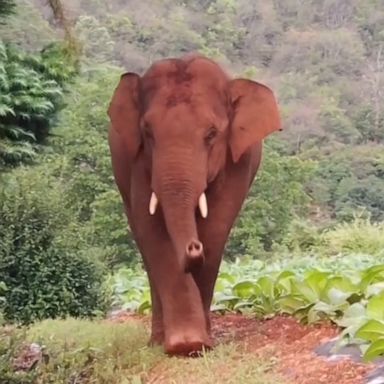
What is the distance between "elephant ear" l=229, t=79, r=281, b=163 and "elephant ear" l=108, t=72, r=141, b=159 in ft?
1.41

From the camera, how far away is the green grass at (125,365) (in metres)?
3.24

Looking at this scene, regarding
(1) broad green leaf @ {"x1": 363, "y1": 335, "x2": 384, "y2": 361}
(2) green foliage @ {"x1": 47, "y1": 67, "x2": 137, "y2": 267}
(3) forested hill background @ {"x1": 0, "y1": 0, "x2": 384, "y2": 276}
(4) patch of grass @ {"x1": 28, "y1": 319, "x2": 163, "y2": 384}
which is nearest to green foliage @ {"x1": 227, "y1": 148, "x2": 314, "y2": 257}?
(3) forested hill background @ {"x1": 0, "y1": 0, "x2": 384, "y2": 276}

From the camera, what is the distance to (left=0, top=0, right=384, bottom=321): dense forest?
17.4 ft

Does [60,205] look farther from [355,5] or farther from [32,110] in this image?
[355,5]

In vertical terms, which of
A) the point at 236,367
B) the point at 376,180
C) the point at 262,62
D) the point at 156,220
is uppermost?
the point at 156,220

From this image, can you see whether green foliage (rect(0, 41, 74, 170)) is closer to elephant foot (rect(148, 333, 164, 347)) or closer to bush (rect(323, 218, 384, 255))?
elephant foot (rect(148, 333, 164, 347))

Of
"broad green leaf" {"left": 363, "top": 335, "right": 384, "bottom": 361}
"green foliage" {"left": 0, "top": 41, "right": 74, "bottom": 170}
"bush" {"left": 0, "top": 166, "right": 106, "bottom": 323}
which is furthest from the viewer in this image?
"bush" {"left": 0, "top": 166, "right": 106, "bottom": 323}

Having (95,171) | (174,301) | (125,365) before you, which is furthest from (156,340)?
(95,171)

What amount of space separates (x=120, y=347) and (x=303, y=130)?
2030 centimetres

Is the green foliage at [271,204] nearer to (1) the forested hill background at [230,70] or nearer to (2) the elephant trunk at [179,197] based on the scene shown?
(1) the forested hill background at [230,70]

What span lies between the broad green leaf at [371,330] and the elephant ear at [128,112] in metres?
1.45

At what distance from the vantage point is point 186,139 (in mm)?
3775

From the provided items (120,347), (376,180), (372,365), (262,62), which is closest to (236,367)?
(372,365)

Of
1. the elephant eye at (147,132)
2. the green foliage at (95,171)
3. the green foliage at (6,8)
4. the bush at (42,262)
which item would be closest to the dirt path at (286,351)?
the elephant eye at (147,132)
